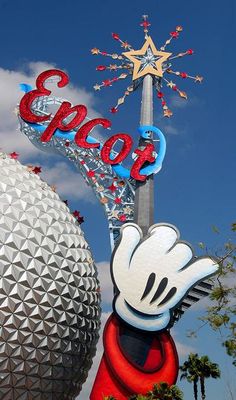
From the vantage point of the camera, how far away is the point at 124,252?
34125mm

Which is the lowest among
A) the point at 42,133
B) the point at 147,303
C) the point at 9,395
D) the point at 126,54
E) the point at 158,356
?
the point at 9,395

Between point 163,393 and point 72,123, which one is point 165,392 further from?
point 72,123

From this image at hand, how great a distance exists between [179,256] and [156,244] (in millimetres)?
1709

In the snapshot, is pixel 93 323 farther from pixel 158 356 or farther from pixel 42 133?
pixel 42 133

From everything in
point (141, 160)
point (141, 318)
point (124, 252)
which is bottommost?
point (141, 318)

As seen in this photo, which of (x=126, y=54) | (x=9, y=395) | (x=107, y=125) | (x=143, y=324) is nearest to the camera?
(x=9, y=395)

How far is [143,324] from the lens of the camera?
108ft

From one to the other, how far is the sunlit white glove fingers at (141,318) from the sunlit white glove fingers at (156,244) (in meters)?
3.05

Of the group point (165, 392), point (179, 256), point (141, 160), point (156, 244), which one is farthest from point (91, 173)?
point (165, 392)

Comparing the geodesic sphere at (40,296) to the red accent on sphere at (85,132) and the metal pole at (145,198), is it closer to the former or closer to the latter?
the metal pole at (145,198)

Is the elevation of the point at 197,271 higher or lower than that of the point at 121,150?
lower

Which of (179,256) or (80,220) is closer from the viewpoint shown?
(179,256)

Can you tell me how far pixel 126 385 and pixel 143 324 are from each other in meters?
3.81

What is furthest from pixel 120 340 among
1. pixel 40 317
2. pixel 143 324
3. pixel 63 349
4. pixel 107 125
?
pixel 107 125
